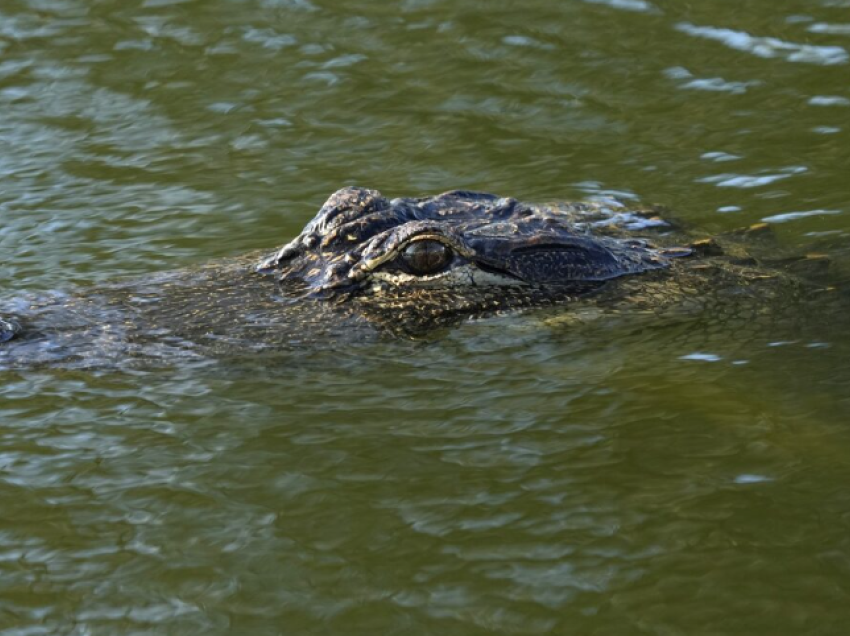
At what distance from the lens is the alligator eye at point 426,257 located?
5.54m

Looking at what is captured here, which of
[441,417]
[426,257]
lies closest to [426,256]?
[426,257]

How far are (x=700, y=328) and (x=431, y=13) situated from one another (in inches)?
211

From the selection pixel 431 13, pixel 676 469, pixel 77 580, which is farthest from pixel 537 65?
pixel 77 580

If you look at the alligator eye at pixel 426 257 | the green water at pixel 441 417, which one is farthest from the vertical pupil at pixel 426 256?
the green water at pixel 441 417

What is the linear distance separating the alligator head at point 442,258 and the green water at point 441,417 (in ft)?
0.67

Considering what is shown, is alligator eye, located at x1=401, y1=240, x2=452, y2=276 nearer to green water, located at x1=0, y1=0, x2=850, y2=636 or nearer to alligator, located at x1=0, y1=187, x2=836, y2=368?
alligator, located at x1=0, y1=187, x2=836, y2=368

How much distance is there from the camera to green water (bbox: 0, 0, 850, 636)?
13.3 ft

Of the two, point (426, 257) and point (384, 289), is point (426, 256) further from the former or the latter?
point (384, 289)

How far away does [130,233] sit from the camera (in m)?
7.24

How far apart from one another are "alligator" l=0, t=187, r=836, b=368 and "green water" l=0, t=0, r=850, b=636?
0.43 ft

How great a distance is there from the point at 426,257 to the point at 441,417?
794 millimetres

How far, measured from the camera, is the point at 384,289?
5.61 m

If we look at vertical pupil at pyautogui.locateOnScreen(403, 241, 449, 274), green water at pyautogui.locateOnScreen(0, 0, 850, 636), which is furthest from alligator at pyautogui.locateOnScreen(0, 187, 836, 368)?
green water at pyautogui.locateOnScreen(0, 0, 850, 636)

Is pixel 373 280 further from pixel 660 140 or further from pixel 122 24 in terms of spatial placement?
pixel 122 24
